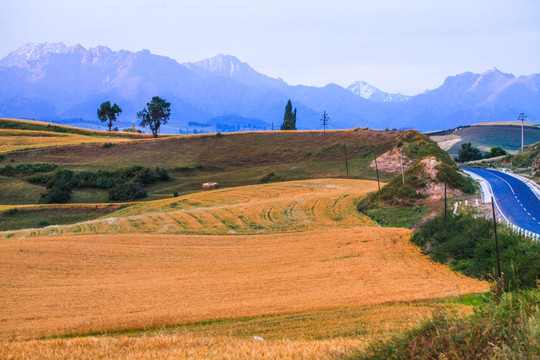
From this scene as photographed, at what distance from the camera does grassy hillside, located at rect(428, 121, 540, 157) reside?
494 feet

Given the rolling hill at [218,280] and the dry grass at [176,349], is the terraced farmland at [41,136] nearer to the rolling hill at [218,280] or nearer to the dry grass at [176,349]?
the rolling hill at [218,280]

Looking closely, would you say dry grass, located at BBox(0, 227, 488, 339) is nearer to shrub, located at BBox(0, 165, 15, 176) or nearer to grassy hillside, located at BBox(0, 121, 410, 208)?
grassy hillside, located at BBox(0, 121, 410, 208)

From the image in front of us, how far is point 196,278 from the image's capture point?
2108 centimetres

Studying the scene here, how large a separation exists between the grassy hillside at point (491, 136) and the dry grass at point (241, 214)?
105 m

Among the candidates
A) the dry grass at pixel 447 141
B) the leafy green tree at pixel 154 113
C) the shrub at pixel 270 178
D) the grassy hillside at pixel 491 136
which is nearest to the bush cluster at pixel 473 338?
the shrub at pixel 270 178

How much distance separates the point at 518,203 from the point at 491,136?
14348 cm

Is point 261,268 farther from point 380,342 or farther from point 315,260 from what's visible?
point 380,342

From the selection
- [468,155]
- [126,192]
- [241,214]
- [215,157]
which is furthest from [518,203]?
[468,155]

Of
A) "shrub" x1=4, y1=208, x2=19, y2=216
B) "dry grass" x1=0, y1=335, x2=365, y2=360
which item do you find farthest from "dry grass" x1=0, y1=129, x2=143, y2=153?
"dry grass" x1=0, y1=335, x2=365, y2=360

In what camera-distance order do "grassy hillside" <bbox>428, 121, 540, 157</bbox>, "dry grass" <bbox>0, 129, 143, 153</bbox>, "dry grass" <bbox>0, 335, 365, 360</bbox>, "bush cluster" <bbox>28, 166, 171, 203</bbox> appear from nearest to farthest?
"dry grass" <bbox>0, 335, 365, 360</bbox> < "bush cluster" <bbox>28, 166, 171, 203</bbox> < "dry grass" <bbox>0, 129, 143, 153</bbox> < "grassy hillside" <bbox>428, 121, 540, 157</bbox>

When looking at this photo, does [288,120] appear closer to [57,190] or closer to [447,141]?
[447,141]

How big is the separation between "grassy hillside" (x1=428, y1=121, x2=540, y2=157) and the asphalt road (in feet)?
305

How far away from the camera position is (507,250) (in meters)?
20.0

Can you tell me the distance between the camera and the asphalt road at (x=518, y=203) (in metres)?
31.6
